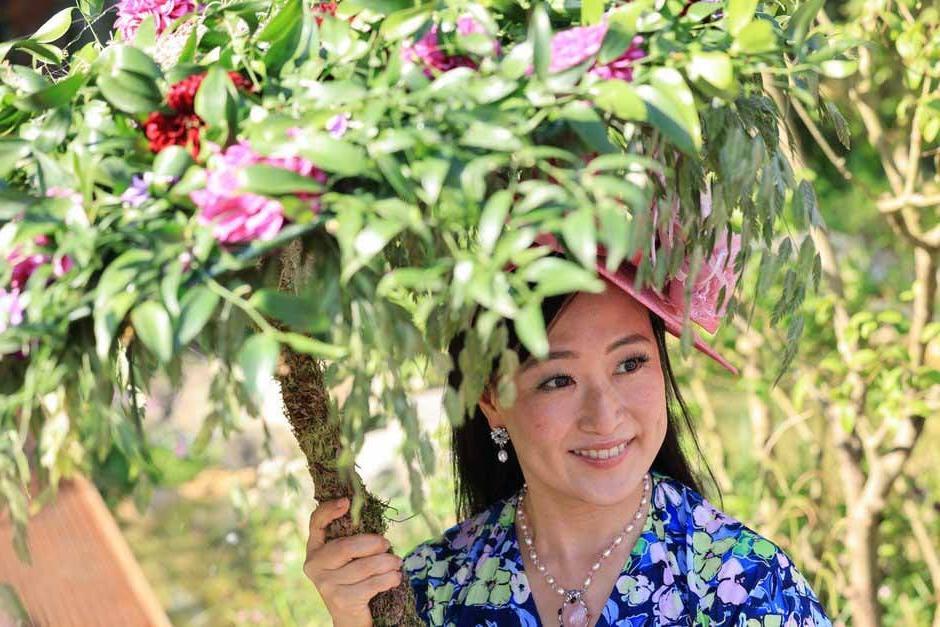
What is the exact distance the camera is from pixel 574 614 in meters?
1.96

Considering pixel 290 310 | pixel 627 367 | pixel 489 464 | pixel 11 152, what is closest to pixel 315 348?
pixel 290 310

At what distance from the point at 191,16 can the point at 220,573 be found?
3223 mm

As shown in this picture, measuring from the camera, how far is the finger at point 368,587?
1.75 m

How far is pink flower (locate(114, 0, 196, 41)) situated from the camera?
1469 millimetres

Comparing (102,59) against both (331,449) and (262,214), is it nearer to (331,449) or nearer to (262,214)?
(262,214)

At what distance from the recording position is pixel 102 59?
1.28 m

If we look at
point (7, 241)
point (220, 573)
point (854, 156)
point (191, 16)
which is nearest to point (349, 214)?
point (7, 241)

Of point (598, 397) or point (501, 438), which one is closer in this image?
point (598, 397)

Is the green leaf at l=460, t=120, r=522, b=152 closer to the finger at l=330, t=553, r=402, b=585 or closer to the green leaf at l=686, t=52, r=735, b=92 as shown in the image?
the green leaf at l=686, t=52, r=735, b=92

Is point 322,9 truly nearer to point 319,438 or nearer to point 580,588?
point 319,438

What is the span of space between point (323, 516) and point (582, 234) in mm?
835

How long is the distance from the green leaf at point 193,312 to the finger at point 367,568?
0.75m

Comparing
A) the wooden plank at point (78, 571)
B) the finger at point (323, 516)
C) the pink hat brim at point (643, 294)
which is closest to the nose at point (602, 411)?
the pink hat brim at point (643, 294)

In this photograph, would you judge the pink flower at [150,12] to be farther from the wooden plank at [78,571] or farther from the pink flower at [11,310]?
the wooden plank at [78,571]
